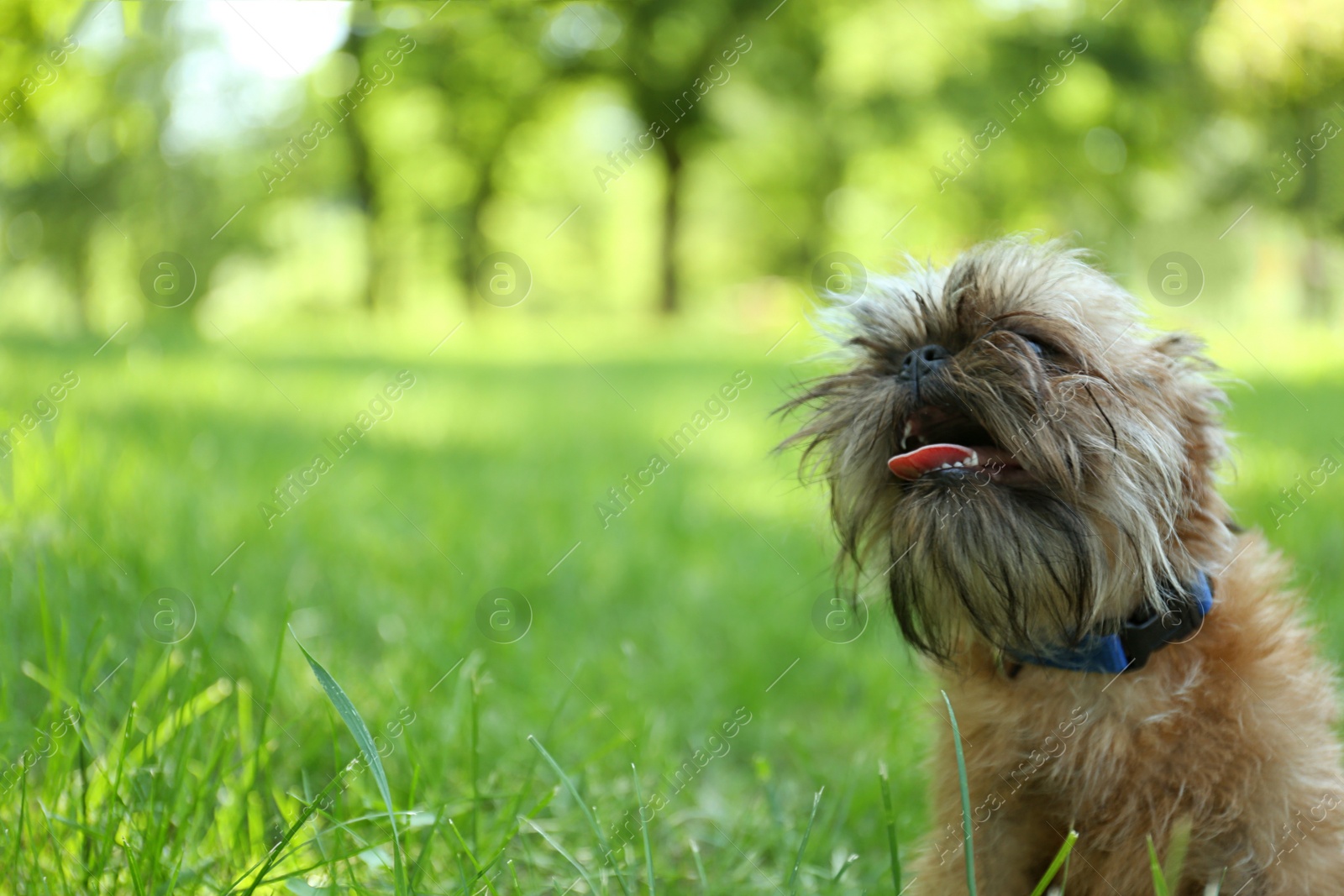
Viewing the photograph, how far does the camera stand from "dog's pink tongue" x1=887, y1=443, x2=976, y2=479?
6.55ft

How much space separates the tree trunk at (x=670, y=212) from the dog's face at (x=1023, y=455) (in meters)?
25.2

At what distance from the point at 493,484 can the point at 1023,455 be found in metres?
4.82

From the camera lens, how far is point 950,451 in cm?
200

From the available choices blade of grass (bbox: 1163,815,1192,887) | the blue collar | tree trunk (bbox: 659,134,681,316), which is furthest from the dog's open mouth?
tree trunk (bbox: 659,134,681,316)

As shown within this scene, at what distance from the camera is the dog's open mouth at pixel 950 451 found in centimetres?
198

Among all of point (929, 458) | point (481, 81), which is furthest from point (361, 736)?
point (481, 81)

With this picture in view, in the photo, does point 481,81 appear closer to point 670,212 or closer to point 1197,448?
point 670,212

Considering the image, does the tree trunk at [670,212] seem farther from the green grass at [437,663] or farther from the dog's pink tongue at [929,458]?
the dog's pink tongue at [929,458]

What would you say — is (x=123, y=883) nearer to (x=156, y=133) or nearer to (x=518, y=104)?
(x=156, y=133)

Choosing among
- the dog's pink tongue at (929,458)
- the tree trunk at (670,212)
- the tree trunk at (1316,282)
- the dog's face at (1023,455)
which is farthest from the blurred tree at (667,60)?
the dog's pink tongue at (929,458)

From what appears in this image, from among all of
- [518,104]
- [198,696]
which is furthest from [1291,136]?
[518,104]

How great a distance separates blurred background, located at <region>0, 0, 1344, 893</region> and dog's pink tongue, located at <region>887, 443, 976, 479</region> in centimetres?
67

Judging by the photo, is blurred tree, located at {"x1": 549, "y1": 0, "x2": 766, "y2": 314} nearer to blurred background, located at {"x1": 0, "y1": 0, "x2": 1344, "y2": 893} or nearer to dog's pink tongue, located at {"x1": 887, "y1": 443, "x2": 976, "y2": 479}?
blurred background, located at {"x1": 0, "y1": 0, "x2": 1344, "y2": 893}

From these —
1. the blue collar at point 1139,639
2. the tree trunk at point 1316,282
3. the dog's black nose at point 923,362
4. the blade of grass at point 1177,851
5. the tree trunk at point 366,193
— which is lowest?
the tree trunk at point 1316,282
